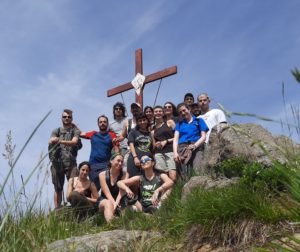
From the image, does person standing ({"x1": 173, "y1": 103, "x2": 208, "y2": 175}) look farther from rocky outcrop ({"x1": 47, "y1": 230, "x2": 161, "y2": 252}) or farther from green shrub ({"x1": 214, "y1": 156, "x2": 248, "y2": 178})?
rocky outcrop ({"x1": 47, "y1": 230, "x2": 161, "y2": 252})

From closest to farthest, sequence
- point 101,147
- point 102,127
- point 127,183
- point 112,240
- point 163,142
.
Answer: point 112,240, point 127,183, point 163,142, point 101,147, point 102,127

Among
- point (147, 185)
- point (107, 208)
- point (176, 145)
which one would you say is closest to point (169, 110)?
point (176, 145)

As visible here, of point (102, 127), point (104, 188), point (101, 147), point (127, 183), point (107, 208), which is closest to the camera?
point (107, 208)

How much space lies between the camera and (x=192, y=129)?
8.17 metres

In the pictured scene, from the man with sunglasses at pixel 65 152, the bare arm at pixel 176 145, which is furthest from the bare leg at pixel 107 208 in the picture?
the bare arm at pixel 176 145

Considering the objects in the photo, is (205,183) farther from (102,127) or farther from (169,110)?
(102,127)

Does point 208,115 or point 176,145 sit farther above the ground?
point 208,115

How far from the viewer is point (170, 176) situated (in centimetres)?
808

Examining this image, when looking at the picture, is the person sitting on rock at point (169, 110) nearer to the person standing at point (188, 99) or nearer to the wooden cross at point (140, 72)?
the person standing at point (188, 99)

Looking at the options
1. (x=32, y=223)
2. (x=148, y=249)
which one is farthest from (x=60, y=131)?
(x=148, y=249)

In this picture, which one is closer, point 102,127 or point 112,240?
point 112,240

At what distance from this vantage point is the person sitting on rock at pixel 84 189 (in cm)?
750

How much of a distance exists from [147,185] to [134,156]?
1.95ft

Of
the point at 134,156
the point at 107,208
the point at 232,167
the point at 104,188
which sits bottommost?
Result: the point at 107,208
